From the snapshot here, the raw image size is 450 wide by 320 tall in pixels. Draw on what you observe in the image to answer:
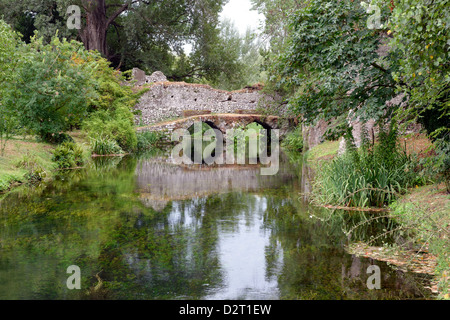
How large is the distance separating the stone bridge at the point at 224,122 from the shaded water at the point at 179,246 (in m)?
15.9

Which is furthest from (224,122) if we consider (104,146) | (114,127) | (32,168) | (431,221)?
(431,221)

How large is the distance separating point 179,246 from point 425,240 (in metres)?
3.78

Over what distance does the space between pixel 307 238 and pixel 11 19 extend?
2979cm

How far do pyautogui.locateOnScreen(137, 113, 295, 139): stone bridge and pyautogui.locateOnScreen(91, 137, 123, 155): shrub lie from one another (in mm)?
5793

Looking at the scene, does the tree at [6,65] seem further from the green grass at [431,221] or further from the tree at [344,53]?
the green grass at [431,221]

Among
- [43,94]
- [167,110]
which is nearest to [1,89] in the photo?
[43,94]

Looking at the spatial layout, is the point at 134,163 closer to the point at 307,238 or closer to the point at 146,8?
the point at 307,238

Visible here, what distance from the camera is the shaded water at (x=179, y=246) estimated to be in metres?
4.85

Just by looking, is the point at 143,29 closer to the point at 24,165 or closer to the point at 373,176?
the point at 24,165

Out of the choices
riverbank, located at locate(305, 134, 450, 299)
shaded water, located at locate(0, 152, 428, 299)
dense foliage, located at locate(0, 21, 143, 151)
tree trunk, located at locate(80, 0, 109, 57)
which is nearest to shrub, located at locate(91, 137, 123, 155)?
dense foliage, located at locate(0, 21, 143, 151)

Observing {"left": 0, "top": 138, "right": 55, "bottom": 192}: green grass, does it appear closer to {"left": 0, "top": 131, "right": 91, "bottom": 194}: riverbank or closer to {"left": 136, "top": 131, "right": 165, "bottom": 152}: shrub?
{"left": 0, "top": 131, "right": 91, "bottom": 194}: riverbank

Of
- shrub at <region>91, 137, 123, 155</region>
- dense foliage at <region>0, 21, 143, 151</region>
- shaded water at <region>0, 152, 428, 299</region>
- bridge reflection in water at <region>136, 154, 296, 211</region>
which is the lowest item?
shaded water at <region>0, 152, 428, 299</region>

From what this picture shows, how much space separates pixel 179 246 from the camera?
21.4 ft

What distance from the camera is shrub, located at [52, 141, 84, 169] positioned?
15277 millimetres
